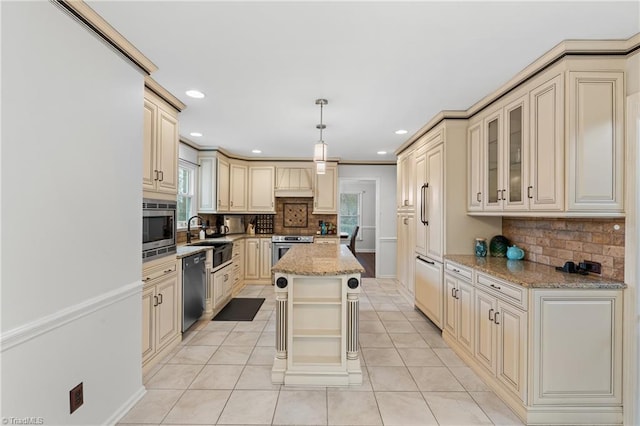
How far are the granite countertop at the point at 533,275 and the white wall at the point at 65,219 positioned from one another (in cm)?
267

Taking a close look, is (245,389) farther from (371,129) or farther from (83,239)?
(371,129)

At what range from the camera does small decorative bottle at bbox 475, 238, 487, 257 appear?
317 centimetres

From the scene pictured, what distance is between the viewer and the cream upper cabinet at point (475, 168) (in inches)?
122

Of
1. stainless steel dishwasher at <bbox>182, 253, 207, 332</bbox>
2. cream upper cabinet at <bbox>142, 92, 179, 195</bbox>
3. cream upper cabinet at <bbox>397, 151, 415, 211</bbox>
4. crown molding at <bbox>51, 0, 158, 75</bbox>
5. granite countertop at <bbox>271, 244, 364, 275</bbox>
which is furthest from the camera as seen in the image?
cream upper cabinet at <bbox>397, 151, 415, 211</bbox>

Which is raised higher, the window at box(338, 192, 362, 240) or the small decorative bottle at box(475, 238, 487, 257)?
the window at box(338, 192, 362, 240)

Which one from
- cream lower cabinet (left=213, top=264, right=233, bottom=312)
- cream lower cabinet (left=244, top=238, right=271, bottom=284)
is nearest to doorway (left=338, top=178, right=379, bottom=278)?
cream lower cabinet (left=244, top=238, right=271, bottom=284)

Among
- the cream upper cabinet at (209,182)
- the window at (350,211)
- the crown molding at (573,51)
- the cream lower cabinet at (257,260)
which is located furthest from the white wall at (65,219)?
the window at (350,211)

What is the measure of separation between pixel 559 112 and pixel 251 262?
493cm

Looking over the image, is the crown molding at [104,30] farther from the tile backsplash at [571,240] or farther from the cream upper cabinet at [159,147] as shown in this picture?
the tile backsplash at [571,240]

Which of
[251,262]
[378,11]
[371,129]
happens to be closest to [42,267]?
[378,11]

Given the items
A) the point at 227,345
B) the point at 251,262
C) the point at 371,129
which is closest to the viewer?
the point at 227,345

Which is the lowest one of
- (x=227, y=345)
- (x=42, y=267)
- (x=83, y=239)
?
(x=227, y=345)

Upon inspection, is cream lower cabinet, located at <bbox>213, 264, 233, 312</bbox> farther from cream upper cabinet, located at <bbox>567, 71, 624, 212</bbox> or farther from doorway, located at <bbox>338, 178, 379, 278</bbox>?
doorway, located at <bbox>338, 178, 379, 278</bbox>

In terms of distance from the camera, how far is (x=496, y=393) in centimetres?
229
